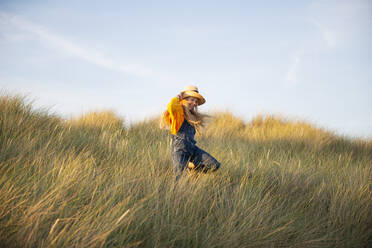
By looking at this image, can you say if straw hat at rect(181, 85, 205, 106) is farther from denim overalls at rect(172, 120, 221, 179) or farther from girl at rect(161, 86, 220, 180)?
denim overalls at rect(172, 120, 221, 179)

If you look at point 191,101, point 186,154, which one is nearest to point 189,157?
point 186,154

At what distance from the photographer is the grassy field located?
A: 6.25 ft

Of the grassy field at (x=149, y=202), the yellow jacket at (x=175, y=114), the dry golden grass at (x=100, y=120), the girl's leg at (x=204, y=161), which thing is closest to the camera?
the grassy field at (x=149, y=202)

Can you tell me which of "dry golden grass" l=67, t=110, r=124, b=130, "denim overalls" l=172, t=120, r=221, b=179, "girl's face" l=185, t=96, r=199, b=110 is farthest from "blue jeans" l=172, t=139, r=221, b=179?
"dry golden grass" l=67, t=110, r=124, b=130

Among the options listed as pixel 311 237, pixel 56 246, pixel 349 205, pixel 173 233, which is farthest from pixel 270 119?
pixel 56 246

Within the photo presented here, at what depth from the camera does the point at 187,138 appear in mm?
3359

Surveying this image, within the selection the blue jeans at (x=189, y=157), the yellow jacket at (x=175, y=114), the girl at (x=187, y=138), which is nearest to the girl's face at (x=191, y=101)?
the girl at (x=187, y=138)

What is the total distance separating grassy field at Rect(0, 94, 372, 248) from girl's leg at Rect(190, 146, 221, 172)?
0.20 meters

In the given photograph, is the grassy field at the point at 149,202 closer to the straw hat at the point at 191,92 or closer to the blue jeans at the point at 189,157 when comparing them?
the blue jeans at the point at 189,157

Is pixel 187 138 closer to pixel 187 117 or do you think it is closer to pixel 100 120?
pixel 187 117

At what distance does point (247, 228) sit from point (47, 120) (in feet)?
14.5

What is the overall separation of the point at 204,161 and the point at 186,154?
0.88 ft

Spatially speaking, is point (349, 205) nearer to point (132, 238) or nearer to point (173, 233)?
point (173, 233)

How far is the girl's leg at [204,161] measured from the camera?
128 inches
